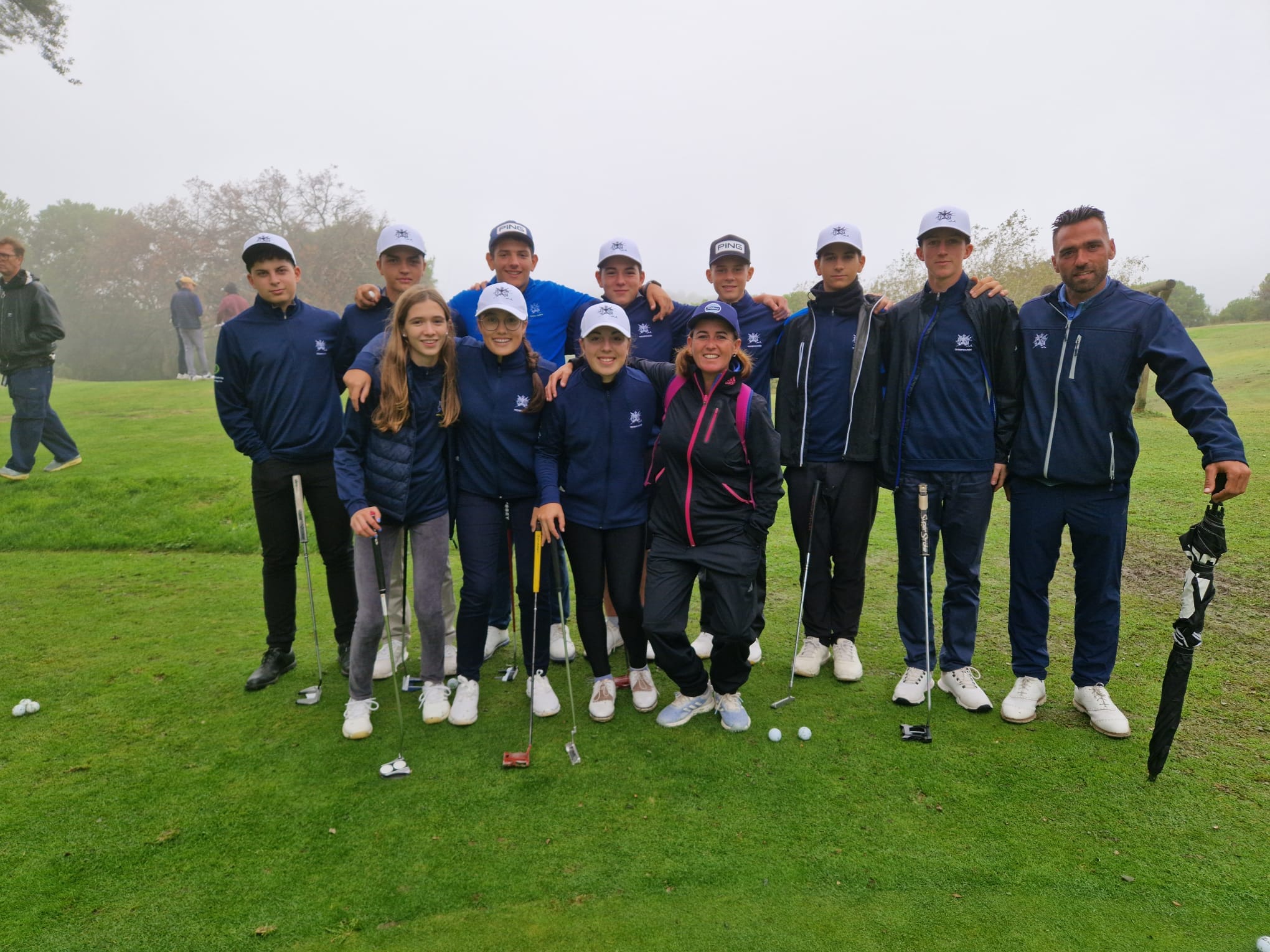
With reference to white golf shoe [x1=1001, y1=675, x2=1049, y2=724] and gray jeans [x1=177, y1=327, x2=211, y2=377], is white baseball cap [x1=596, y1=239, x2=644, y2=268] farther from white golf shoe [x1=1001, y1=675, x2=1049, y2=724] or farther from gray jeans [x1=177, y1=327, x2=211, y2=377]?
gray jeans [x1=177, y1=327, x2=211, y2=377]

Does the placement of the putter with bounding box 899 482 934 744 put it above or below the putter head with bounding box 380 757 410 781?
above

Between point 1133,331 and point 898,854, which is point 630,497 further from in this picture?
point 1133,331

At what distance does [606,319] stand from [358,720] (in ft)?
9.44

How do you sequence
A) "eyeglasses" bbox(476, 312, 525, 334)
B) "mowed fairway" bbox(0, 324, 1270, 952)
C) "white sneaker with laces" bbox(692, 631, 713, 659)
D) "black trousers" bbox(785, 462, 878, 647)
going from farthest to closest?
"white sneaker with laces" bbox(692, 631, 713, 659) → "black trousers" bbox(785, 462, 878, 647) → "eyeglasses" bbox(476, 312, 525, 334) → "mowed fairway" bbox(0, 324, 1270, 952)

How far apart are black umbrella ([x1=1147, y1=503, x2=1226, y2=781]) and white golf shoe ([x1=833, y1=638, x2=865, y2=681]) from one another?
5.54ft

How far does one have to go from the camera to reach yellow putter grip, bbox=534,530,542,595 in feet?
14.5

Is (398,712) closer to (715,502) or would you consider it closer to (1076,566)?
(715,502)

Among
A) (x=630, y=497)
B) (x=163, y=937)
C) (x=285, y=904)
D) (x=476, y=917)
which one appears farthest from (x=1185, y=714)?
(x=163, y=937)

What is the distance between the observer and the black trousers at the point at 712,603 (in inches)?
173

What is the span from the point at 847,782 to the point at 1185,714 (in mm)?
2275

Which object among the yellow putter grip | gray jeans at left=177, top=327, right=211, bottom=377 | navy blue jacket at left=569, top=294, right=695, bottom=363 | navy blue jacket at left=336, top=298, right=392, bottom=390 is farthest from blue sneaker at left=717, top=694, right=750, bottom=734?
gray jeans at left=177, top=327, right=211, bottom=377

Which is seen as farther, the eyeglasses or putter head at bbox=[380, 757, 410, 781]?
the eyeglasses

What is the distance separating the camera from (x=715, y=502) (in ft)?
14.7

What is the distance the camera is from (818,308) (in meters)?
5.11
